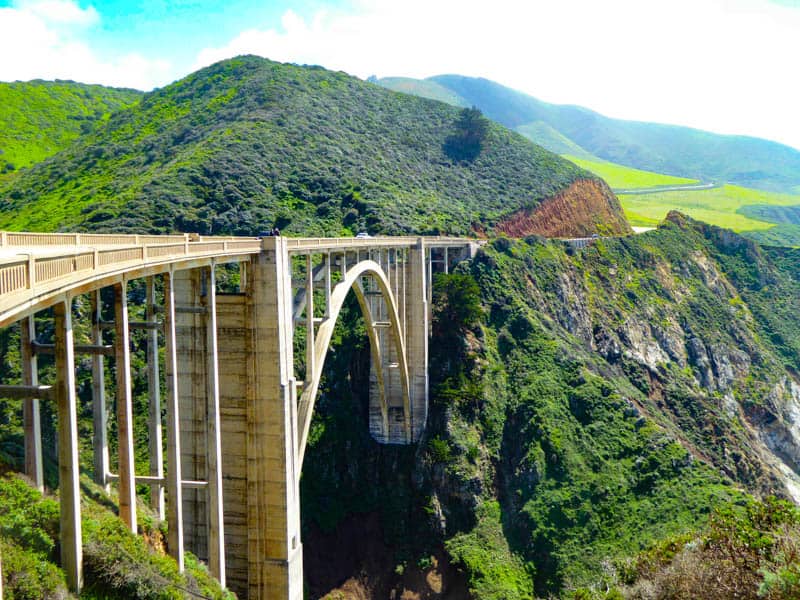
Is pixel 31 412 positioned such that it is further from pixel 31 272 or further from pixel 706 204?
pixel 706 204

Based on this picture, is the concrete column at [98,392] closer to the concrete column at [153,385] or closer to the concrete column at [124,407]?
the concrete column at [124,407]

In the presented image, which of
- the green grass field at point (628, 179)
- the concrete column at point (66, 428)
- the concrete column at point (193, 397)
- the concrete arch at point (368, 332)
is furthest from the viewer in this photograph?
the green grass field at point (628, 179)

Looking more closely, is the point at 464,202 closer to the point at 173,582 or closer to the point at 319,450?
the point at 319,450

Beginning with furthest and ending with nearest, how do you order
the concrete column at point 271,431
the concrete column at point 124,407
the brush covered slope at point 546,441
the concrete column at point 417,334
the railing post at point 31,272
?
1. the concrete column at point 417,334
2. the brush covered slope at point 546,441
3. the concrete column at point 271,431
4. the concrete column at point 124,407
5. the railing post at point 31,272

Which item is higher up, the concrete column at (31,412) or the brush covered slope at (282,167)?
the brush covered slope at (282,167)

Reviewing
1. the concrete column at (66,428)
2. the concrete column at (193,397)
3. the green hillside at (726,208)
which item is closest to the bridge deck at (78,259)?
the concrete column at (66,428)

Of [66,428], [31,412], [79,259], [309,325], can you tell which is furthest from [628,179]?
[66,428]

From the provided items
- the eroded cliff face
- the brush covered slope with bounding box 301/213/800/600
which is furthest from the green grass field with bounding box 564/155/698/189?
the brush covered slope with bounding box 301/213/800/600
